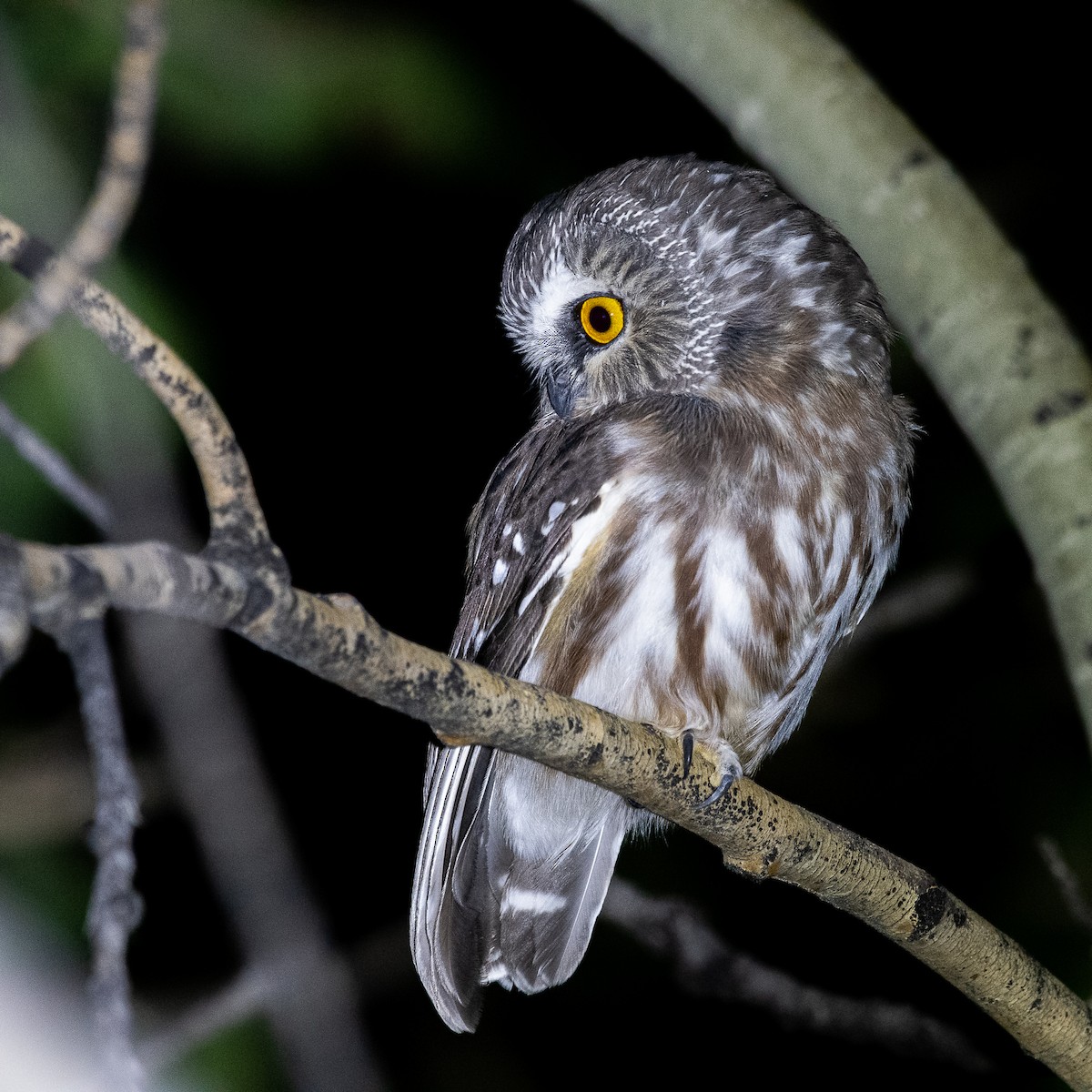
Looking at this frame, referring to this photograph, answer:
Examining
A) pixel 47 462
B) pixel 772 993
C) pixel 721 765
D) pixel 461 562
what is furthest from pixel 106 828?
pixel 461 562

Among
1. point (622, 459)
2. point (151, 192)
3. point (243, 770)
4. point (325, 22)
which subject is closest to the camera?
point (243, 770)

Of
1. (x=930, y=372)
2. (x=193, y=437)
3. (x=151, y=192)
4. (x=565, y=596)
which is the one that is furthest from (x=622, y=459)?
(x=151, y=192)

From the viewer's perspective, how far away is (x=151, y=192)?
14.4ft

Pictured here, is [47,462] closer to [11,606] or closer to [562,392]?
[11,606]

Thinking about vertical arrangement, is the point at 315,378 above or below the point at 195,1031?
above

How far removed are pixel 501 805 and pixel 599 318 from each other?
124cm

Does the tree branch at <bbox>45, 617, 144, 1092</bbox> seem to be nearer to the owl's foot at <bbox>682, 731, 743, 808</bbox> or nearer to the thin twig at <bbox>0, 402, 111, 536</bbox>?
the thin twig at <bbox>0, 402, 111, 536</bbox>

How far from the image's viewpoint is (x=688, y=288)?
3.26 metres

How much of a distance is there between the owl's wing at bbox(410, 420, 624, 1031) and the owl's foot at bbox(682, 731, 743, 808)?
1.53ft

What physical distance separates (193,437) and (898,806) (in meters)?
4.26

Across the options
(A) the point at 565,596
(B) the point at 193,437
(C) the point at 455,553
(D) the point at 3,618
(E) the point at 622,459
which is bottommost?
(D) the point at 3,618

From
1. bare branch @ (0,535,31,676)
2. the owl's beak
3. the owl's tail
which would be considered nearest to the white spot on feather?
the owl's tail

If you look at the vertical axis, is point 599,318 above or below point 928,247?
below

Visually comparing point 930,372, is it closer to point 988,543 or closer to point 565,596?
point 565,596
